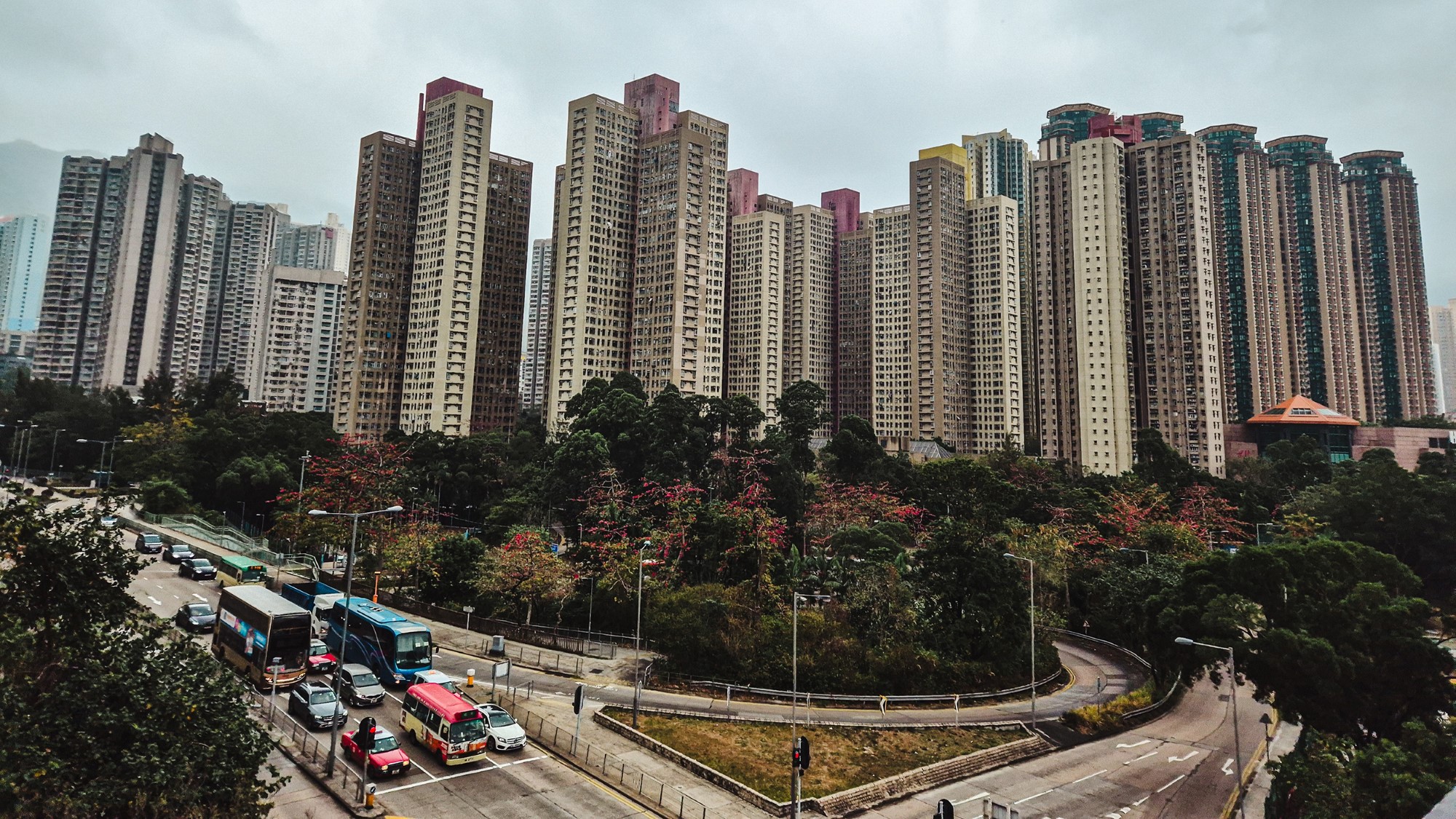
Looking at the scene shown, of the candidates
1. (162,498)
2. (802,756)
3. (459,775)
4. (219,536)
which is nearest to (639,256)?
(162,498)

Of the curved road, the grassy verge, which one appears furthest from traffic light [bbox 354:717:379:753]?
the grassy verge

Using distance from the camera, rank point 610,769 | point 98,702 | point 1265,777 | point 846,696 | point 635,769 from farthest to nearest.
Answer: point 846,696 → point 1265,777 → point 635,769 → point 610,769 → point 98,702

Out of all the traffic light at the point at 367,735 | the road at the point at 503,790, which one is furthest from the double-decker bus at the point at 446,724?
the traffic light at the point at 367,735

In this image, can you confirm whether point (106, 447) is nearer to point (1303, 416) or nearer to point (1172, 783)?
point (1172, 783)

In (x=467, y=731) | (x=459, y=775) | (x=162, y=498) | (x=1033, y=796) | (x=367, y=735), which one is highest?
(x=162, y=498)

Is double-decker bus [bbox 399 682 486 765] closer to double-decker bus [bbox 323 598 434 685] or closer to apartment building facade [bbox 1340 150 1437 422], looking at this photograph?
double-decker bus [bbox 323 598 434 685]

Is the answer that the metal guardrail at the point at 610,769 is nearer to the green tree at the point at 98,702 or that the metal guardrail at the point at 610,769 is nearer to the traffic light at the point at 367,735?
the traffic light at the point at 367,735

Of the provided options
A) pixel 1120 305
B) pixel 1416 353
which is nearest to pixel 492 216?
pixel 1120 305
